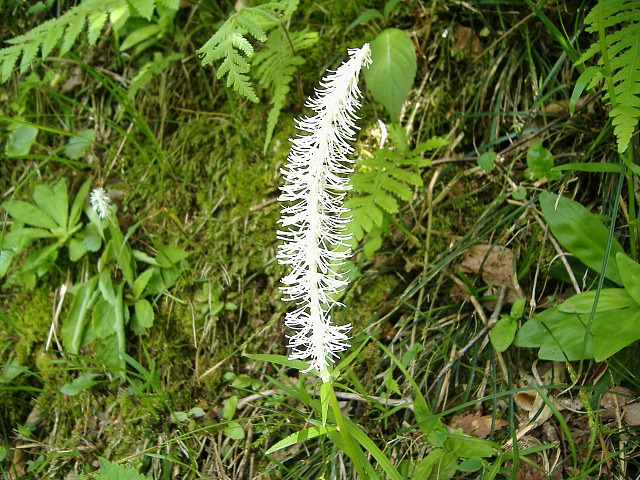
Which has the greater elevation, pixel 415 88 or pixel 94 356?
pixel 415 88

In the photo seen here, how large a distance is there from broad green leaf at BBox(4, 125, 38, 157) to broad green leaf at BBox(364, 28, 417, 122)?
98.4 inches

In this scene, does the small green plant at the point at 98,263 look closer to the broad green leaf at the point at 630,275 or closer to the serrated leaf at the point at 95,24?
the serrated leaf at the point at 95,24

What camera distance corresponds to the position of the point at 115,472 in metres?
2.47

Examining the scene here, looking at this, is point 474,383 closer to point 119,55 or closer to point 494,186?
point 494,186

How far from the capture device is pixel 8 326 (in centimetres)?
364

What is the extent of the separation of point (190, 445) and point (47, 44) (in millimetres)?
2353

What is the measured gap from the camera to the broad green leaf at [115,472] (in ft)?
8.05

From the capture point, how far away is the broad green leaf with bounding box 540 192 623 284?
250 cm

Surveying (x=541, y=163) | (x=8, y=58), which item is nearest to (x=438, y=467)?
(x=541, y=163)

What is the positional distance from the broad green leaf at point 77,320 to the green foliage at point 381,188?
1.80m

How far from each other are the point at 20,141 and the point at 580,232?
3.70 m

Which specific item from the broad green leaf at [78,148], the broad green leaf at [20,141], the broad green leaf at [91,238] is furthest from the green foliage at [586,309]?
the broad green leaf at [20,141]

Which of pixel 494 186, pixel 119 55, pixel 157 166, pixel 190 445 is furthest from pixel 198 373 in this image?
pixel 119 55

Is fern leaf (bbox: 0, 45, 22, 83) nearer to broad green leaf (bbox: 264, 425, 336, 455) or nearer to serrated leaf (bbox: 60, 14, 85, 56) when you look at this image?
serrated leaf (bbox: 60, 14, 85, 56)
